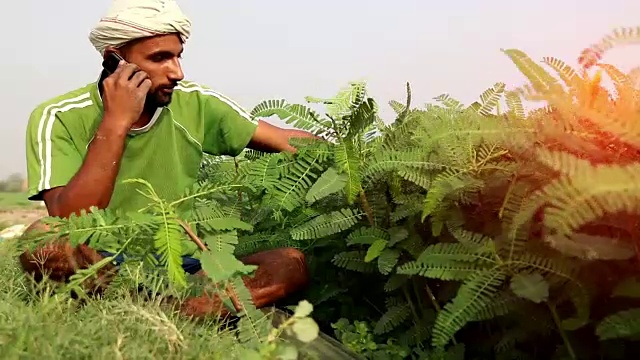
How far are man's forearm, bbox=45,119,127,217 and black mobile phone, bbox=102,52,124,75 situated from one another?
432mm

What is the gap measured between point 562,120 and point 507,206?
0.89 ft

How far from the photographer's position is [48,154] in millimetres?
3119

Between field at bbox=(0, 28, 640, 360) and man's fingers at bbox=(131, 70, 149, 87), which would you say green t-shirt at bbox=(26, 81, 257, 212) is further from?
field at bbox=(0, 28, 640, 360)

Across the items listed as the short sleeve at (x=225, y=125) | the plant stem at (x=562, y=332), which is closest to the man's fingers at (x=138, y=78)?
the short sleeve at (x=225, y=125)

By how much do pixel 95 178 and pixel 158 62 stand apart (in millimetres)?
647

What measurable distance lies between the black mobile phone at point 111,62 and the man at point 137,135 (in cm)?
3

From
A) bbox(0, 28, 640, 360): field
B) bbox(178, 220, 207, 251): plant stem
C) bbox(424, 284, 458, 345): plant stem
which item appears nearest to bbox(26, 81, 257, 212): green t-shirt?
bbox(0, 28, 640, 360): field

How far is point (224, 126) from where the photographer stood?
12.0 ft

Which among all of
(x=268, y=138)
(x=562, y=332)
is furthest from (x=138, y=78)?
(x=562, y=332)

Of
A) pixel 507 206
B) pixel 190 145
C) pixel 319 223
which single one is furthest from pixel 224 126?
pixel 507 206

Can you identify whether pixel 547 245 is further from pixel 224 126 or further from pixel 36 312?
pixel 224 126

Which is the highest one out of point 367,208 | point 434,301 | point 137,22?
point 137,22

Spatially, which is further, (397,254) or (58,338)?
(397,254)

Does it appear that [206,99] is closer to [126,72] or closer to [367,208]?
[126,72]
